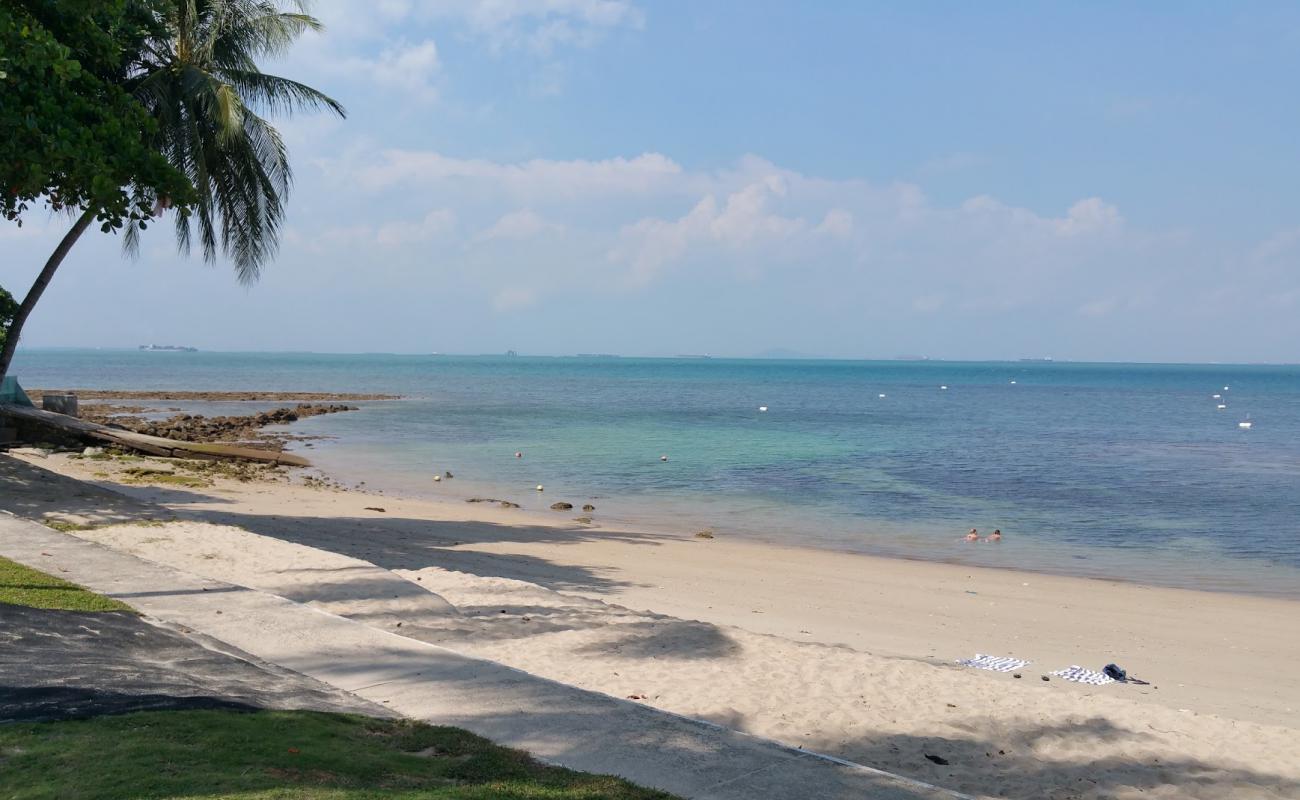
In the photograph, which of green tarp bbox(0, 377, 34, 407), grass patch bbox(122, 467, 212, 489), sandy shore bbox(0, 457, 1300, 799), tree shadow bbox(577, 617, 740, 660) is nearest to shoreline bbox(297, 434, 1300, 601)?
sandy shore bbox(0, 457, 1300, 799)

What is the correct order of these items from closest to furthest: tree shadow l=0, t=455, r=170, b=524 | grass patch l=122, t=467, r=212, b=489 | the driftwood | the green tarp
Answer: tree shadow l=0, t=455, r=170, b=524 < grass patch l=122, t=467, r=212, b=489 < the driftwood < the green tarp

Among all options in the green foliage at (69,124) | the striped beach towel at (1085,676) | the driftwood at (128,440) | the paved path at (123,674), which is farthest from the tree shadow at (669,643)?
the driftwood at (128,440)

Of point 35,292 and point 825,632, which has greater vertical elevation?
point 35,292

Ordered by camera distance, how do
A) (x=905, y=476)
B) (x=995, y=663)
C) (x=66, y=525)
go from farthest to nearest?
(x=905, y=476)
(x=66, y=525)
(x=995, y=663)

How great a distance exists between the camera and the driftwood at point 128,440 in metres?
25.4

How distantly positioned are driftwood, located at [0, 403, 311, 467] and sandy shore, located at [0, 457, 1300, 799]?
7.17m

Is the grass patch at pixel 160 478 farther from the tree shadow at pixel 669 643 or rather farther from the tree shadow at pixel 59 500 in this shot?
the tree shadow at pixel 669 643

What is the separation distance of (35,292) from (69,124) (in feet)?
26.7

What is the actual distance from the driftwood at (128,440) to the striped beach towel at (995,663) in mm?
22270

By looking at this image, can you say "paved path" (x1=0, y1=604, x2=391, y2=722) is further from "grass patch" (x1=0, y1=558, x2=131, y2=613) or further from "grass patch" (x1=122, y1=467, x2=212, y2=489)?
"grass patch" (x1=122, y1=467, x2=212, y2=489)

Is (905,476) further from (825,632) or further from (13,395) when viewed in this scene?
(13,395)

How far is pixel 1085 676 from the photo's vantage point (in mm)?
9875

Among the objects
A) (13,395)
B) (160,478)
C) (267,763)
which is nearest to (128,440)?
(13,395)

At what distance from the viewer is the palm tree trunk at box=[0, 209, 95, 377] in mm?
14453
